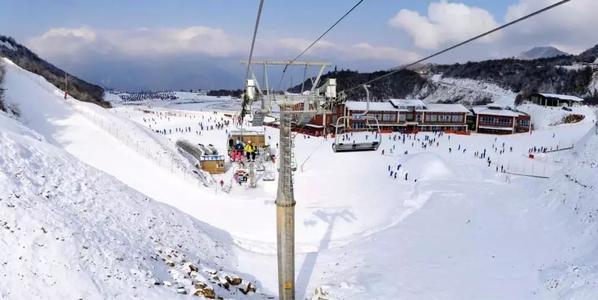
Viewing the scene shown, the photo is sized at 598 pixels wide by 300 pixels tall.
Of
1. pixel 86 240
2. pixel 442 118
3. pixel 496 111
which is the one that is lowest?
pixel 86 240

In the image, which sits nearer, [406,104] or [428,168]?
[428,168]

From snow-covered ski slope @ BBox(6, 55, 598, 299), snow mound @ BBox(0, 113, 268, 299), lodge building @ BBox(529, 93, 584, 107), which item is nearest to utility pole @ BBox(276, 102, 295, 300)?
snow mound @ BBox(0, 113, 268, 299)

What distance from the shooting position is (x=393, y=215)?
24312 millimetres

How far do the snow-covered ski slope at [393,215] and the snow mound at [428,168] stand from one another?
0.15 metres

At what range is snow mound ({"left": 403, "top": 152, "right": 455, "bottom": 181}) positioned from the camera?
3412 centimetres

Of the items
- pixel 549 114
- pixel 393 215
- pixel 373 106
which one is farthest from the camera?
pixel 549 114

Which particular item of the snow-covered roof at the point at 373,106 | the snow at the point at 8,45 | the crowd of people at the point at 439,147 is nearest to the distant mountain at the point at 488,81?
the snow-covered roof at the point at 373,106

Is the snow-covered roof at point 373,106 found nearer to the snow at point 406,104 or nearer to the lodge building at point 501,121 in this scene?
the snow at point 406,104

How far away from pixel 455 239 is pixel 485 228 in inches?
105

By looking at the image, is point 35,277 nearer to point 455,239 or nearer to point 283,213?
point 283,213

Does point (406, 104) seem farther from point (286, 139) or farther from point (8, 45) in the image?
point (8, 45)

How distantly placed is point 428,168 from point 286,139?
27.8 meters

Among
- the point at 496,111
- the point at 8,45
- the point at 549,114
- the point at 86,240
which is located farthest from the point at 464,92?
the point at 8,45

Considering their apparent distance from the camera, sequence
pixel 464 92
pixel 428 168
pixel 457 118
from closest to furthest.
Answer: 1. pixel 428 168
2. pixel 457 118
3. pixel 464 92
